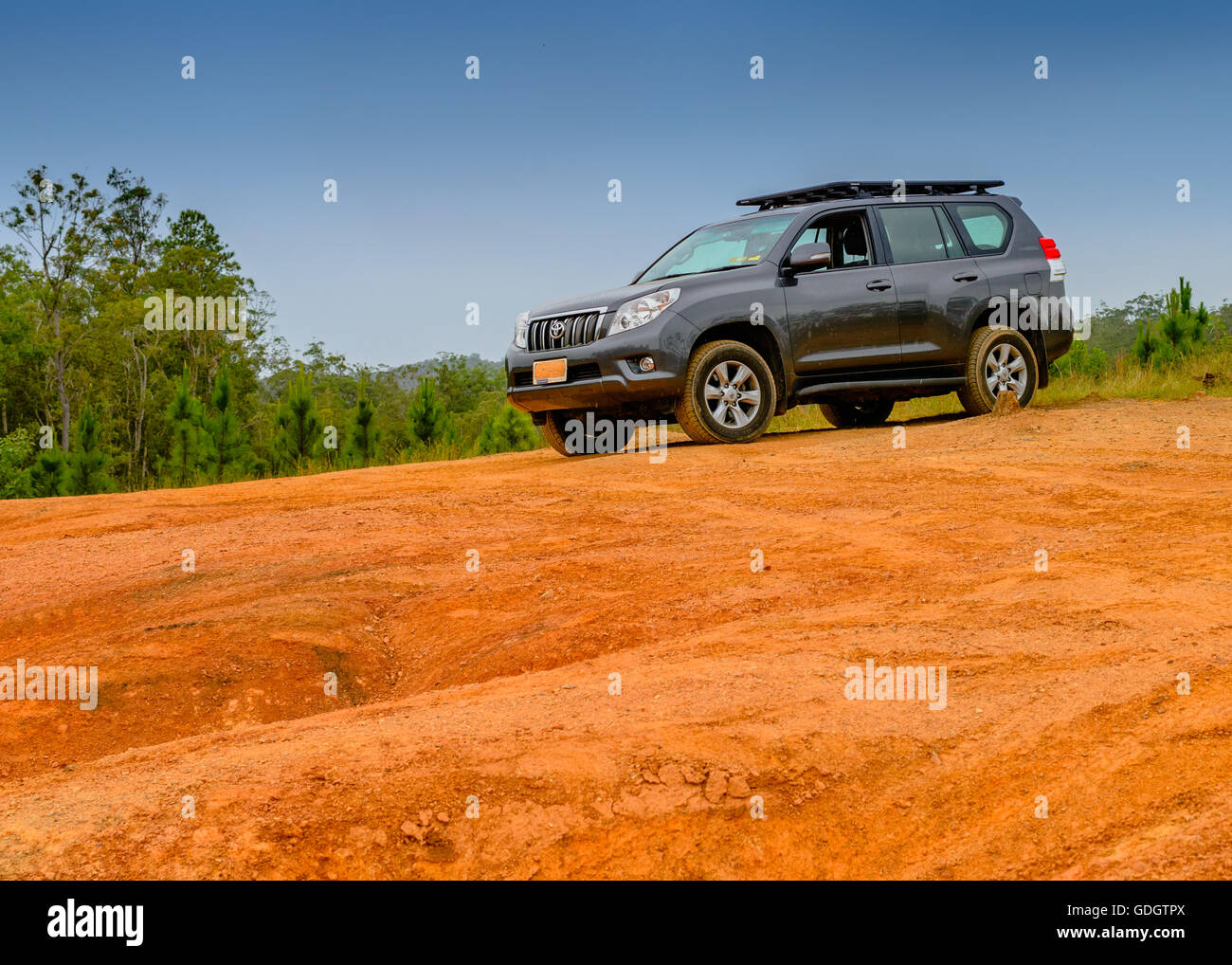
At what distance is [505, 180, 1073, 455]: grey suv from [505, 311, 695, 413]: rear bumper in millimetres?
14

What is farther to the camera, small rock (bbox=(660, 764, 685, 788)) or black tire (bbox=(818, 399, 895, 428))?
black tire (bbox=(818, 399, 895, 428))

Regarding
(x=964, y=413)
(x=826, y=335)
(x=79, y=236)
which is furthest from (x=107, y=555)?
(x=79, y=236)

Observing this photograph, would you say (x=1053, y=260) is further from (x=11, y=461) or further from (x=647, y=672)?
(x=11, y=461)

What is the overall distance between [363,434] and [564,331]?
47.6 ft

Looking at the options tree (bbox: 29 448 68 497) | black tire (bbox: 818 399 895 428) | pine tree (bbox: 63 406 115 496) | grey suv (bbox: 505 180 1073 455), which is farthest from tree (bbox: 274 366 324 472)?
grey suv (bbox: 505 180 1073 455)

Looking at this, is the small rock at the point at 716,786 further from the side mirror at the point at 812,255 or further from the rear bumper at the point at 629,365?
the side mirror at the point at 812,255

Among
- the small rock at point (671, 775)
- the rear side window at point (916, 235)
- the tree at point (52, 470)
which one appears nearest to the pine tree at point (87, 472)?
the tree at point (52, 470)

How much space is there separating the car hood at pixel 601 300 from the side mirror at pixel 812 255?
1.20 meters

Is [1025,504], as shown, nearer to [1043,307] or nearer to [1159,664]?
[1159,664]

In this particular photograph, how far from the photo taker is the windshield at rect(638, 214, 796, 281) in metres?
11.6

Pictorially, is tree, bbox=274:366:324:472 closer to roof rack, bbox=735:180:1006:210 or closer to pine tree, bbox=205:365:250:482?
pine tree, bbox=205:365:250:482

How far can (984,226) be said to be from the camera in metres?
12.8

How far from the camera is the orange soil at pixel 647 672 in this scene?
3604 millimetres

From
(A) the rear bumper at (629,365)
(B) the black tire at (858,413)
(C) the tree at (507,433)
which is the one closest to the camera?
(A) the rear bumper at (629,365)
